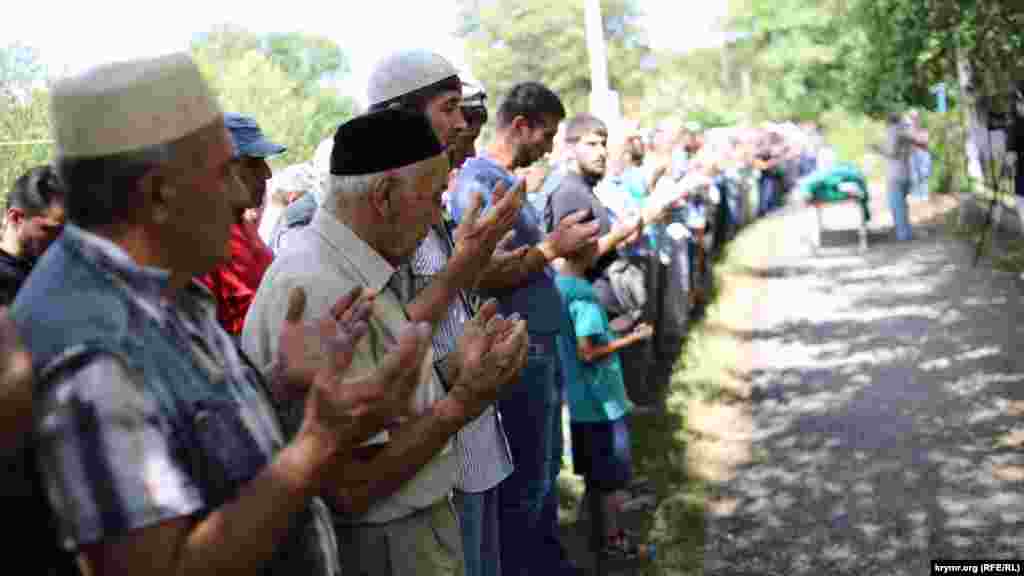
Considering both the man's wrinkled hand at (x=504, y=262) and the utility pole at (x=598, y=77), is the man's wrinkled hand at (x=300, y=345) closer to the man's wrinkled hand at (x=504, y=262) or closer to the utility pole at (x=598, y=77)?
the man's wrinkled hand at (x=504, y=262)

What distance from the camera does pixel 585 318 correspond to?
5805 millimetres

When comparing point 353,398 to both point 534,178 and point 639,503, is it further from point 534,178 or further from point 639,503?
point 534,178

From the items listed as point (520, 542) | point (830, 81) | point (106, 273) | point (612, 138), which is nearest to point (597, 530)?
point (520, 542)

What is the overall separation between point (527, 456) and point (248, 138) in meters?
1.55

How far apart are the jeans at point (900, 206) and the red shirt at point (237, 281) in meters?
14.1

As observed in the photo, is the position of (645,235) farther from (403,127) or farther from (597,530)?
(403,127)

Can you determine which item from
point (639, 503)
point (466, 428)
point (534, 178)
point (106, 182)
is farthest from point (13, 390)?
point (534, 178)

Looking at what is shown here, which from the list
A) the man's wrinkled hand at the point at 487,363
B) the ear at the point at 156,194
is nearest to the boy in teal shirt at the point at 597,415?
the man's wrinkled hand at the point at 487,363

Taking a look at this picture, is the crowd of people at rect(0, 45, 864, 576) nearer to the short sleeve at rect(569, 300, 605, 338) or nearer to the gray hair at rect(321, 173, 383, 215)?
the gray hair at rect(321, 173, 383, 215)

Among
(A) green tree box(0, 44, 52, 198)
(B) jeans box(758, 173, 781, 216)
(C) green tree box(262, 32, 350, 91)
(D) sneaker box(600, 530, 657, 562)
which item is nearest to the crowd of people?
(D) sneaker box(600, 530, 657, 562)

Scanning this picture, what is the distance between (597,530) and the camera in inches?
227

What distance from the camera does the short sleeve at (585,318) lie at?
580cm

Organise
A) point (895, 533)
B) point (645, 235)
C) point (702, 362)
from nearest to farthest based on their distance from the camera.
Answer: point (895, 533) < point (645, 235) < point (702, 362)

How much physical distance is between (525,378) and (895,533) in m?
2.15
